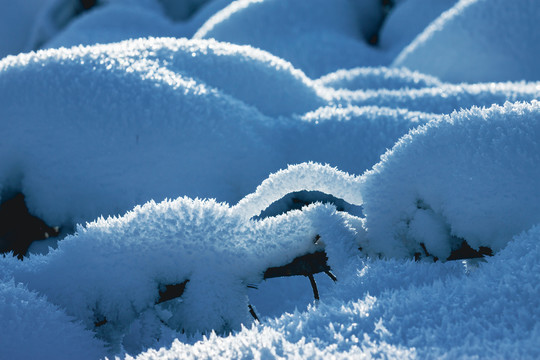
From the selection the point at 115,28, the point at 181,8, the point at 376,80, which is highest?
the point at 181,8

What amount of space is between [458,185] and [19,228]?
2.22 ft

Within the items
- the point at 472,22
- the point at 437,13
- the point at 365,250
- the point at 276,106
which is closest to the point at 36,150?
the point at 276,106

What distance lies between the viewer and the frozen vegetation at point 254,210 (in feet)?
1.63

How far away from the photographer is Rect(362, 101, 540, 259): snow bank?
576 millimetres

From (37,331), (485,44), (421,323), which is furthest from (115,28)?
(421,323)

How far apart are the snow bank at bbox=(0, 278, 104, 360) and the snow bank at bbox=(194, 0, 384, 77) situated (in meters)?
1.47

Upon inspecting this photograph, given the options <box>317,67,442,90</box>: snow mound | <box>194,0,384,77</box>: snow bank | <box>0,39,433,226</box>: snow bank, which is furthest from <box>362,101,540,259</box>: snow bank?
<box>194,0,384,77</box>: snow bank

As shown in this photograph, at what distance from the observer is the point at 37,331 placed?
0.54 meters

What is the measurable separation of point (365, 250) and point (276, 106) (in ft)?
1.70

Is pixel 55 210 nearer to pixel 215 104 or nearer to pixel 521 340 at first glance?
pixel 215 104

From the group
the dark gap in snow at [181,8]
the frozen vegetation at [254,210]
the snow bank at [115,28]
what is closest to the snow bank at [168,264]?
the frozen vegetation at [254,210]

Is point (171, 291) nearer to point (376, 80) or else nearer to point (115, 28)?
point (376, 80)

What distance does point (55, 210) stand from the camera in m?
0.86

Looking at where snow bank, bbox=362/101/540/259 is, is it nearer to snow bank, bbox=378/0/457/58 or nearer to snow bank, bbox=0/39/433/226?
snow bank, bbox=0/39/433/226
